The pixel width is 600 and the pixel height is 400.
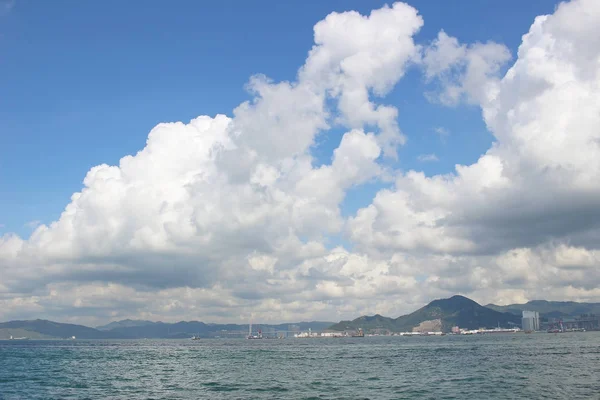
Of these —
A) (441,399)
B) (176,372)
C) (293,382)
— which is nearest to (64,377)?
(176,372)

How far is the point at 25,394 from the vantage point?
87188mm

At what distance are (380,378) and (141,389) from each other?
47.1 meters

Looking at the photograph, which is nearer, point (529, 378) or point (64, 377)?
point (529, 378)

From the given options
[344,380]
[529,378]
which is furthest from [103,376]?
[529,378]

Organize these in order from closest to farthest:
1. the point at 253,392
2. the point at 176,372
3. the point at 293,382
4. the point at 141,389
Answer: the point at 253,392 < the point at 141,389 < the point at 293,382 < the point at 176,372

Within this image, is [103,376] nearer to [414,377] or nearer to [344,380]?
→ [344,380]

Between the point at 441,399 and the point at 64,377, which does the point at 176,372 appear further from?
the point at 441,399

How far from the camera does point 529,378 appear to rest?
313 ft

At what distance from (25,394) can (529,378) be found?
91669mm

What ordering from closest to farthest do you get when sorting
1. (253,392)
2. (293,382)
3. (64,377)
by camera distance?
(253,392)
(293,382)
(64,377)

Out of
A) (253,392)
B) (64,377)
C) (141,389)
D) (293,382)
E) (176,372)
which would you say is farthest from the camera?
(176,372)

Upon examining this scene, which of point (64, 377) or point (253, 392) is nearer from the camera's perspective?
point (253, 392)

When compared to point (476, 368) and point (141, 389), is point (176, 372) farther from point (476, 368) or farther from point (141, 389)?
point (476, 368)

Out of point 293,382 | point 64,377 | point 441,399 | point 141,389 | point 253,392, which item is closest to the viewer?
point 441,399
